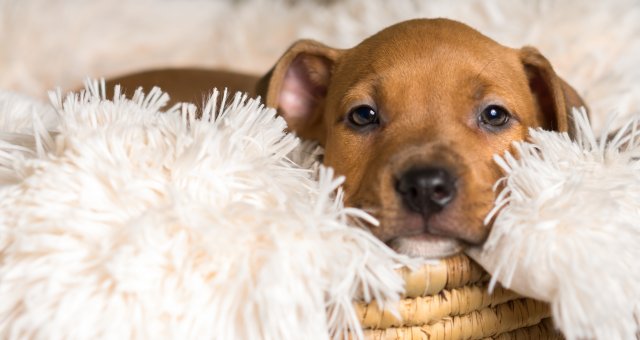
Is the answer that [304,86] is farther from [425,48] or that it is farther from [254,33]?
[254,33]

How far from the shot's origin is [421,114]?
1.86 meters

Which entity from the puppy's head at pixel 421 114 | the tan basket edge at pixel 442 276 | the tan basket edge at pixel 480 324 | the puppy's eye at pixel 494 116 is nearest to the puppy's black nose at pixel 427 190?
the puppy's head at pixel 421 114

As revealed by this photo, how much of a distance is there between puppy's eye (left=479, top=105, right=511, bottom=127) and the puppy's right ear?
0.53 metres

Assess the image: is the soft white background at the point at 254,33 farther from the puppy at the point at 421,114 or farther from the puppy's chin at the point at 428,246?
the puppy's chin at the point at 428,246

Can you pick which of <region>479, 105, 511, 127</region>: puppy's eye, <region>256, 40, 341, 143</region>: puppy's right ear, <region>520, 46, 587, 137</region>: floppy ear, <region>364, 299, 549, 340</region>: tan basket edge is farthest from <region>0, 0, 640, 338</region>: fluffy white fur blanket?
<region>256, 40, 341, 143</region>: puppy's right ear

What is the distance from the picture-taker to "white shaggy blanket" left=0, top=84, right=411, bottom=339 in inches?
50.1

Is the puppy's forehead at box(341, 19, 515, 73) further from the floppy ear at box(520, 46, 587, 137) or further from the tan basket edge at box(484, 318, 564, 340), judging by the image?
the tan basket edge at box(484, 318, 564, 340)

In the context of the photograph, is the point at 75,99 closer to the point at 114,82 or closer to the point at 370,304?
the point at 370,304

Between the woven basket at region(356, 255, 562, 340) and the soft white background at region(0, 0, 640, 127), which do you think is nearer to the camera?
the woven basket at region(356, 255, 562, 340)

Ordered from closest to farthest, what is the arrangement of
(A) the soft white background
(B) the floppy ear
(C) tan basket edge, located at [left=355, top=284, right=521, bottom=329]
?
(C) tan basket edge, located at [left=355, top=284, right=521, bottom=329] < (B) the floppy ear < (A) the soft white background

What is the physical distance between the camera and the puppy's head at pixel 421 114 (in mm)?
1604

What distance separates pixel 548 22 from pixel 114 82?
5.32 ft

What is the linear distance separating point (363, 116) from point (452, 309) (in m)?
0.68

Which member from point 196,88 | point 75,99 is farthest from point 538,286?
point 196,88
